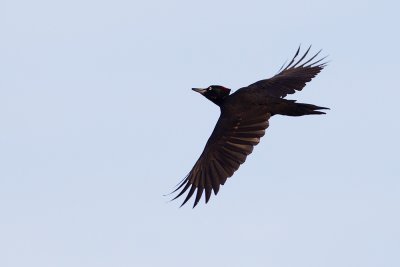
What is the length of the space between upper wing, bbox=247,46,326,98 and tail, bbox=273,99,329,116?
0.41 m

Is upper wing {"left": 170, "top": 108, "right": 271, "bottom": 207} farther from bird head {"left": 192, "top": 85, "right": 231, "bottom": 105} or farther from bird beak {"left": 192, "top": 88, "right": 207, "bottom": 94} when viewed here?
bird beak {"left": 192, "top": 88, "right": 207, "bottom": 94}

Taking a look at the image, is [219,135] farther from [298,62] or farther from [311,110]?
[298,62]

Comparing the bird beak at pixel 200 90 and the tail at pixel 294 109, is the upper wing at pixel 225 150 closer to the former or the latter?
the tail at pixel 294 109

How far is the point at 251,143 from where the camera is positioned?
22.5 metres

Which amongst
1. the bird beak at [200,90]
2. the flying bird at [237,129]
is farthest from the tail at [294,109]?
the bird beak at [200,90]

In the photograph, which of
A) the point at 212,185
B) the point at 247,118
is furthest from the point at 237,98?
the point at 212,185

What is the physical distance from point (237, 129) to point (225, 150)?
0.47 m

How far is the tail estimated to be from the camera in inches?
899

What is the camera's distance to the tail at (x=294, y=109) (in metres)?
22.8

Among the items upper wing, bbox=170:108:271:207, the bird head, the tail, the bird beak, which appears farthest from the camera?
the bird beak

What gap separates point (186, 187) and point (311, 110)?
279cm

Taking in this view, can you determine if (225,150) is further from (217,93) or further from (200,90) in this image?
(200,90)

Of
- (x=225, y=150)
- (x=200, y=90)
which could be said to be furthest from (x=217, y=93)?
(x=225, y=150)

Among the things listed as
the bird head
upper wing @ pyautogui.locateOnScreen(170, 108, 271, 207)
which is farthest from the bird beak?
upper wing @ pyautogui.locateOnScreen(170, 108, 271, 207)
